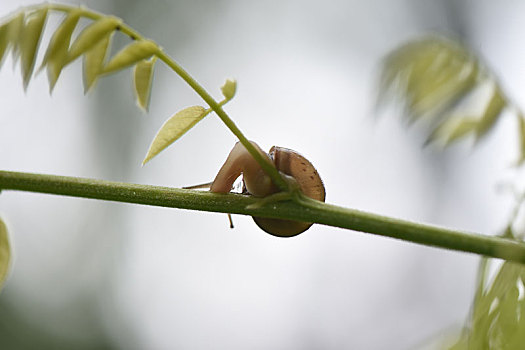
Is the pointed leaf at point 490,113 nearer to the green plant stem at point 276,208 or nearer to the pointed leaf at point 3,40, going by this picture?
the green plant stem at point 276,208

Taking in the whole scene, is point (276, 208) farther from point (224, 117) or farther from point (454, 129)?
point (454, 129)

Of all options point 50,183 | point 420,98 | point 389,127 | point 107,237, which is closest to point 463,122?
point 420,98

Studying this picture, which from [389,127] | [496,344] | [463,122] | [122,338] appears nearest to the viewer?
[496,344]

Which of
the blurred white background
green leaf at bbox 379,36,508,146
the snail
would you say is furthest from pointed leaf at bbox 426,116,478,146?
→ the blurred white background

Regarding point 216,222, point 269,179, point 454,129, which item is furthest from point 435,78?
point 216,222

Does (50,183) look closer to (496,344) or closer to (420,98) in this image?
(496,344)

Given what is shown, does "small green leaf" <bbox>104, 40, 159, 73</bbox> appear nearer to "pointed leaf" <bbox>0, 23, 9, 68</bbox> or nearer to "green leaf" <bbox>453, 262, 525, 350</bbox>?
"pointed leaf" <bbox>0, 23, 9, 68</bbox>
